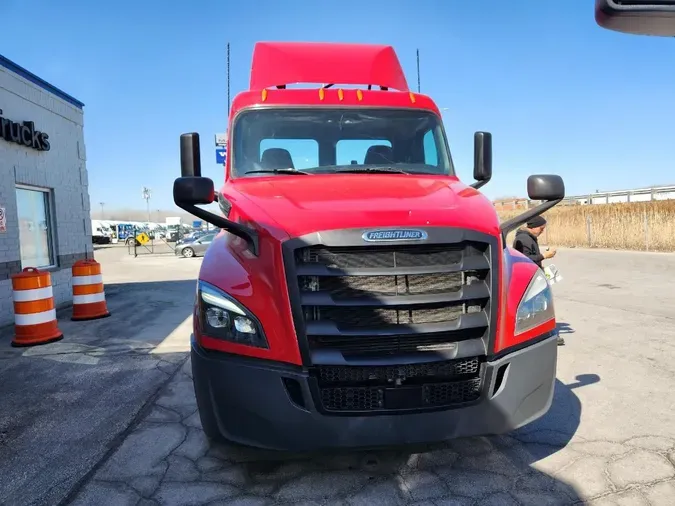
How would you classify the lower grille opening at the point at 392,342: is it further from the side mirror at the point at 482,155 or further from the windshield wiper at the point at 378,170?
the side mirror at the point at 482,155

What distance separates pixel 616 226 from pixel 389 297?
76.3ft

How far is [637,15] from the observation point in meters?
1.44

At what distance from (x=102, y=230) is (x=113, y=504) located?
2627 inches

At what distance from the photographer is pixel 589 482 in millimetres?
2891

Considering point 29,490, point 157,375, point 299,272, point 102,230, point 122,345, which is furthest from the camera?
point 102,230

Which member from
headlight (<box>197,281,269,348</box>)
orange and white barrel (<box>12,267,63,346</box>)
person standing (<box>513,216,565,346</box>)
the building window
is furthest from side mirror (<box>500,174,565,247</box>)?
the building window

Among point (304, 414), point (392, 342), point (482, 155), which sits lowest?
point (304, 414)

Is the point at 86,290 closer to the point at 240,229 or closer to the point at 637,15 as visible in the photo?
the point at 240,229

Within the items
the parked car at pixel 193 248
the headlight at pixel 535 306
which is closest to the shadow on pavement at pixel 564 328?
the headlight at pixel 535 306

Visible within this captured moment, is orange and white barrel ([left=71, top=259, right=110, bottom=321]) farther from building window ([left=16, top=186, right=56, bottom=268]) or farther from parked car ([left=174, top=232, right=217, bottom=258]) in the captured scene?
parked car ([left=174, top=232, right=217, bottom=258])

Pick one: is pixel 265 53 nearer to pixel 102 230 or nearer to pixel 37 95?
pixel 37 95

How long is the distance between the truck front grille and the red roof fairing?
3.30 m

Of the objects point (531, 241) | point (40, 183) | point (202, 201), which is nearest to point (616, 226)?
point (531, 241)

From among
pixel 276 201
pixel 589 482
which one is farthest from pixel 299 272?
pixel 589 482
